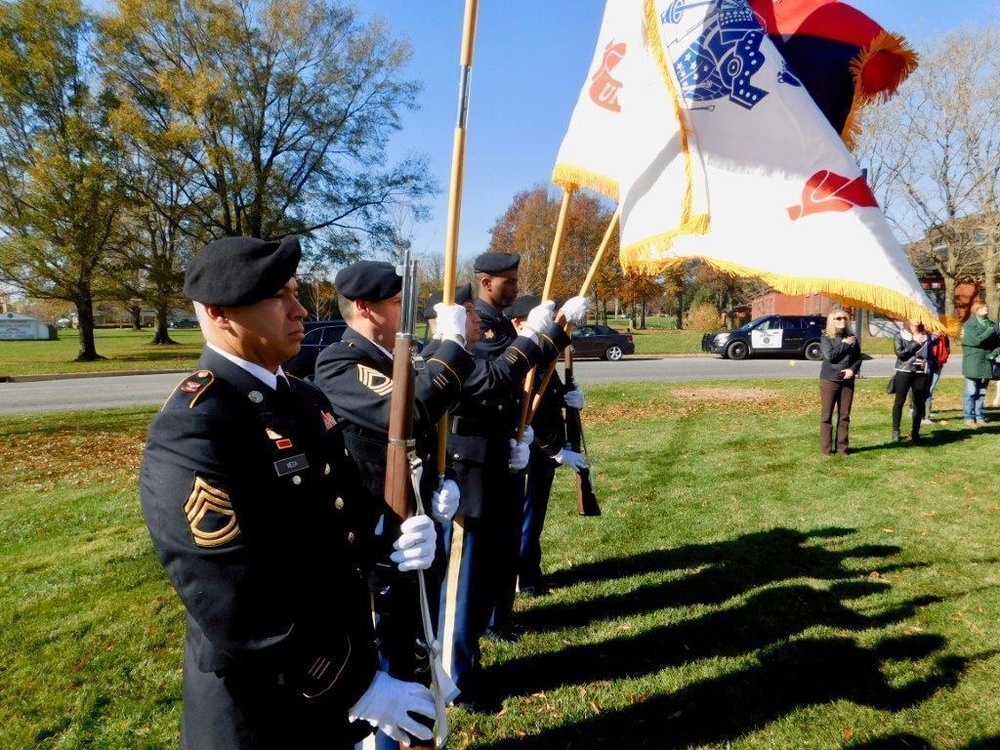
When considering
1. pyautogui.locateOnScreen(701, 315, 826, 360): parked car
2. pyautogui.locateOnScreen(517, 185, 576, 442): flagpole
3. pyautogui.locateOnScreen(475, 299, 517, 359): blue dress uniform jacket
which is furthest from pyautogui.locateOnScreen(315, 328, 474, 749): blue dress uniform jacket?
pyautogui.locateOnScreen(701, 315, 826, 360): parked car

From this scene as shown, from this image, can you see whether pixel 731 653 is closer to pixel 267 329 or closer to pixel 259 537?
pixel 259 537

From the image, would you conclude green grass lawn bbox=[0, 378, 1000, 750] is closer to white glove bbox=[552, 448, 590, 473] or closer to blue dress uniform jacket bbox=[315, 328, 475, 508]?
white glove bbox=[552, 448, 590, 473]

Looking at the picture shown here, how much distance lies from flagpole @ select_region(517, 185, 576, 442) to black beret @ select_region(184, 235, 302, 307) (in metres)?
1.77

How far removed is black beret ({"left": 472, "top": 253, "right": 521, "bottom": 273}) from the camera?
14.2 feet

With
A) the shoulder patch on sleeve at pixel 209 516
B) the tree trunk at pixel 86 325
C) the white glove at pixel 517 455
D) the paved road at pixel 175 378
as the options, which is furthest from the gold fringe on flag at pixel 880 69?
the tree trunk at pixel 86 325

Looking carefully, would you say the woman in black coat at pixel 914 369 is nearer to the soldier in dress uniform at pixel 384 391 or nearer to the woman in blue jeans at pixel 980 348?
the woman in blue jeans at pixel 980 348

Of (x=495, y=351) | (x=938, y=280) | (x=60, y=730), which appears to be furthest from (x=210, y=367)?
(x=938, y=280)

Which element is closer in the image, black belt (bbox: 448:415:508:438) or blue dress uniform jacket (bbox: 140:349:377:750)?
blue dress uniform jacket (bbox: 140:349:377:750)

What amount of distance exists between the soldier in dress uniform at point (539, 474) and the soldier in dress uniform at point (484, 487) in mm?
928

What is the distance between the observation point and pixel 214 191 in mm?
26438

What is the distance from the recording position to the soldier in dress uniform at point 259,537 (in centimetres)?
164

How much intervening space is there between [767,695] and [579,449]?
250cm

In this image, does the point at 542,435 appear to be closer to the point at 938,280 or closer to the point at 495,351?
the point at 495,351

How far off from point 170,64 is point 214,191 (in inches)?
213
